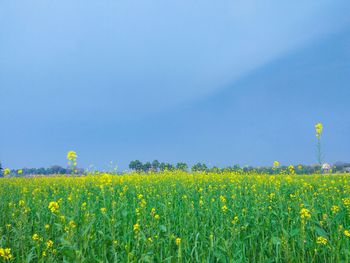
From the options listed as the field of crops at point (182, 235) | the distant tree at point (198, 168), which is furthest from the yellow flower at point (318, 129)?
the distant tree at point (198, 168)

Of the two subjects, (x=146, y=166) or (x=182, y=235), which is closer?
(x=182, y=235)

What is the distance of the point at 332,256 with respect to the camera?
167 inches

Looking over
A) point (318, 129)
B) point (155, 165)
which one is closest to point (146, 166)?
point (155, 165)

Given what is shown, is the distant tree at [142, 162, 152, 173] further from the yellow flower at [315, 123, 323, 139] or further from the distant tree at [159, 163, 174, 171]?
the yellow flower at [315, 123, 323, 139]

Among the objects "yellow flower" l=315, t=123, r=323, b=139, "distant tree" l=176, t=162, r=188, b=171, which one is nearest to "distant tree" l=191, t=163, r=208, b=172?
"distant tree" l=176, t=162, r=188, b=171

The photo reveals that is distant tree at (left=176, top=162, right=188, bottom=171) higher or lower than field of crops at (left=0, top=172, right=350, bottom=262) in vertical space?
higher

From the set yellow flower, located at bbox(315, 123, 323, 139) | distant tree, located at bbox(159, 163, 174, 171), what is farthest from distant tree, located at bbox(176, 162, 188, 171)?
yellow flower, located at bbox(315, 123, 323, 139)

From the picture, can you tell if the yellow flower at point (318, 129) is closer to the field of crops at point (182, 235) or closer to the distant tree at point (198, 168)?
the field of crops at point (182, 235)

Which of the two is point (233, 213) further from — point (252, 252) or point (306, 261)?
point (306, 261)

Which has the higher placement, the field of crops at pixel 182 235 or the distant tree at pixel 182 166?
the distant tree at pixel 182 166

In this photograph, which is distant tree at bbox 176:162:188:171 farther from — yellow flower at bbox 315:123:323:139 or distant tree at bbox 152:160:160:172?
yellow flower at bbox 315:123:323:139

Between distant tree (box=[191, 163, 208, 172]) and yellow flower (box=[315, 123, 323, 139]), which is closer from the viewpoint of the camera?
yellow flower (box=[315, 123, 323, 139])

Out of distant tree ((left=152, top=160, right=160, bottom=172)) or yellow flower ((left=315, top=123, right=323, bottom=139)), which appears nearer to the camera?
yellow flower ((left=315, top=123, right=323, bottom=139))

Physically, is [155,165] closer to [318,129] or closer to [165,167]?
[165,167]
